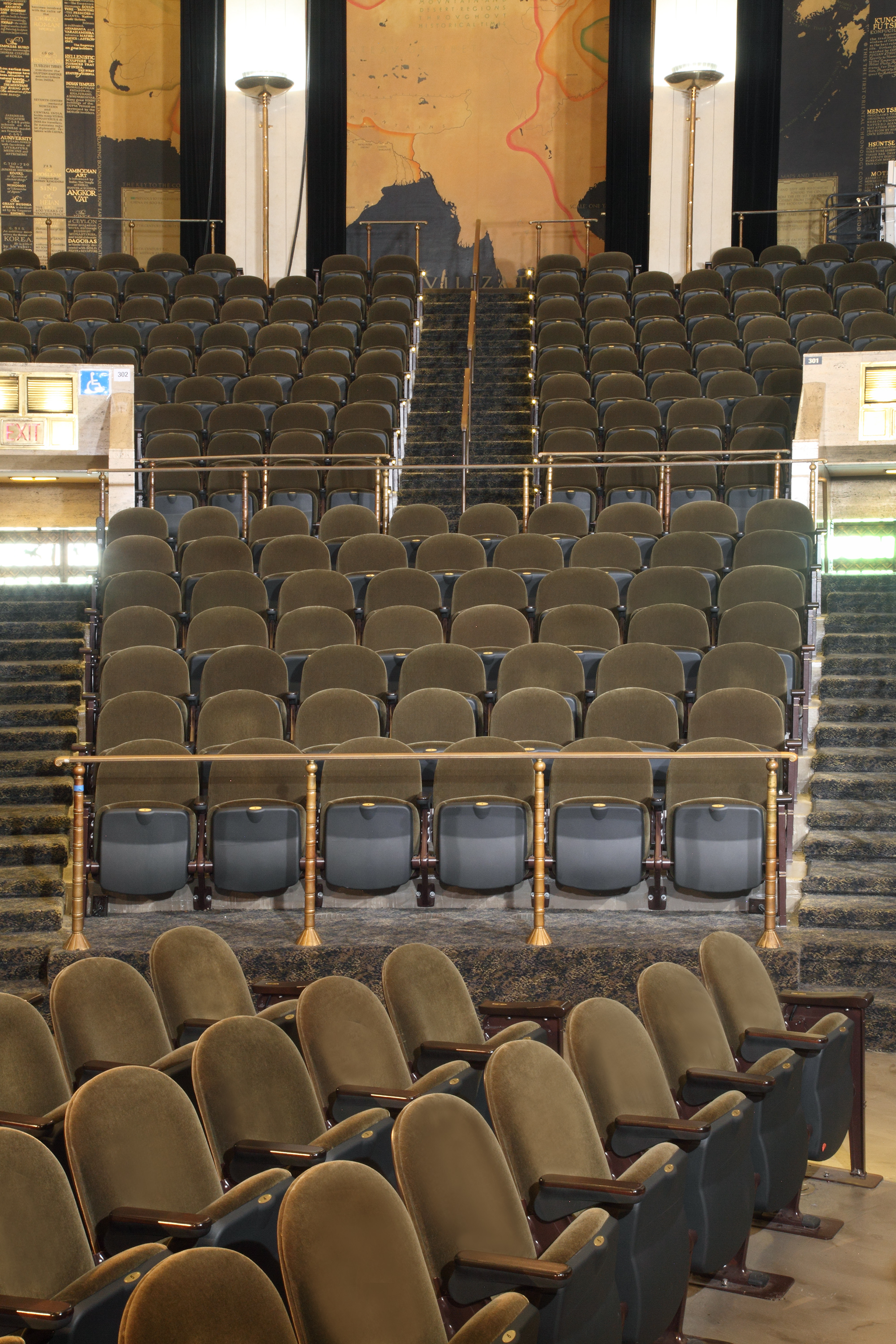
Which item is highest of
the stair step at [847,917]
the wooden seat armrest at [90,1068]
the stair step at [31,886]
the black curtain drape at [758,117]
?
the black curtain drape at [758,117]

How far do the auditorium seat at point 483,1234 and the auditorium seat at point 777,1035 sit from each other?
0.92m

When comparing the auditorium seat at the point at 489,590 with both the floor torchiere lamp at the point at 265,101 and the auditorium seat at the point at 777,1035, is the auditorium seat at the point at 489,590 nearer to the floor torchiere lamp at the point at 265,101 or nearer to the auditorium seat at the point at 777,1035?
the auditorium seat at the point at 777,1035

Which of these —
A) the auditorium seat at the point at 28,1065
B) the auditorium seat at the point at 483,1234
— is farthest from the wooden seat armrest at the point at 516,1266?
the auditorium seat at the point at 28,1065

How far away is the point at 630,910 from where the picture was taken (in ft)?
12.8

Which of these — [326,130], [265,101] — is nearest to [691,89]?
[326,130]

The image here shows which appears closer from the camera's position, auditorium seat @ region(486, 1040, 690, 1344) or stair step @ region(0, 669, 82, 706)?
auditorium seat @ region(486, 1040, 690, 1344)

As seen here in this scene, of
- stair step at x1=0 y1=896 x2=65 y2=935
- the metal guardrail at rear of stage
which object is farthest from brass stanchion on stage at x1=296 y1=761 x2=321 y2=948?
stair step at x1=0 y1=896 x2=65 y2=935

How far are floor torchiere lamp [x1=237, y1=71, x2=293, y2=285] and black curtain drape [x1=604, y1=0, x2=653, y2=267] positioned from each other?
2.42 meters

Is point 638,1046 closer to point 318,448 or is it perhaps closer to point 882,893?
point 882,893

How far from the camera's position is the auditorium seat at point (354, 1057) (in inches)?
89.9

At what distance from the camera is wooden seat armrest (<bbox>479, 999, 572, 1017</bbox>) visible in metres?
2.77

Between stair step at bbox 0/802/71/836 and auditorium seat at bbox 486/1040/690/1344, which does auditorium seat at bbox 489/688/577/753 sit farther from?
auditorium seat at bbox 486/1040/690/1344

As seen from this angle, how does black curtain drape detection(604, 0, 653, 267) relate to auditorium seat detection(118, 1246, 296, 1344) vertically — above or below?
above

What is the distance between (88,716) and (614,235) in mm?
6894
